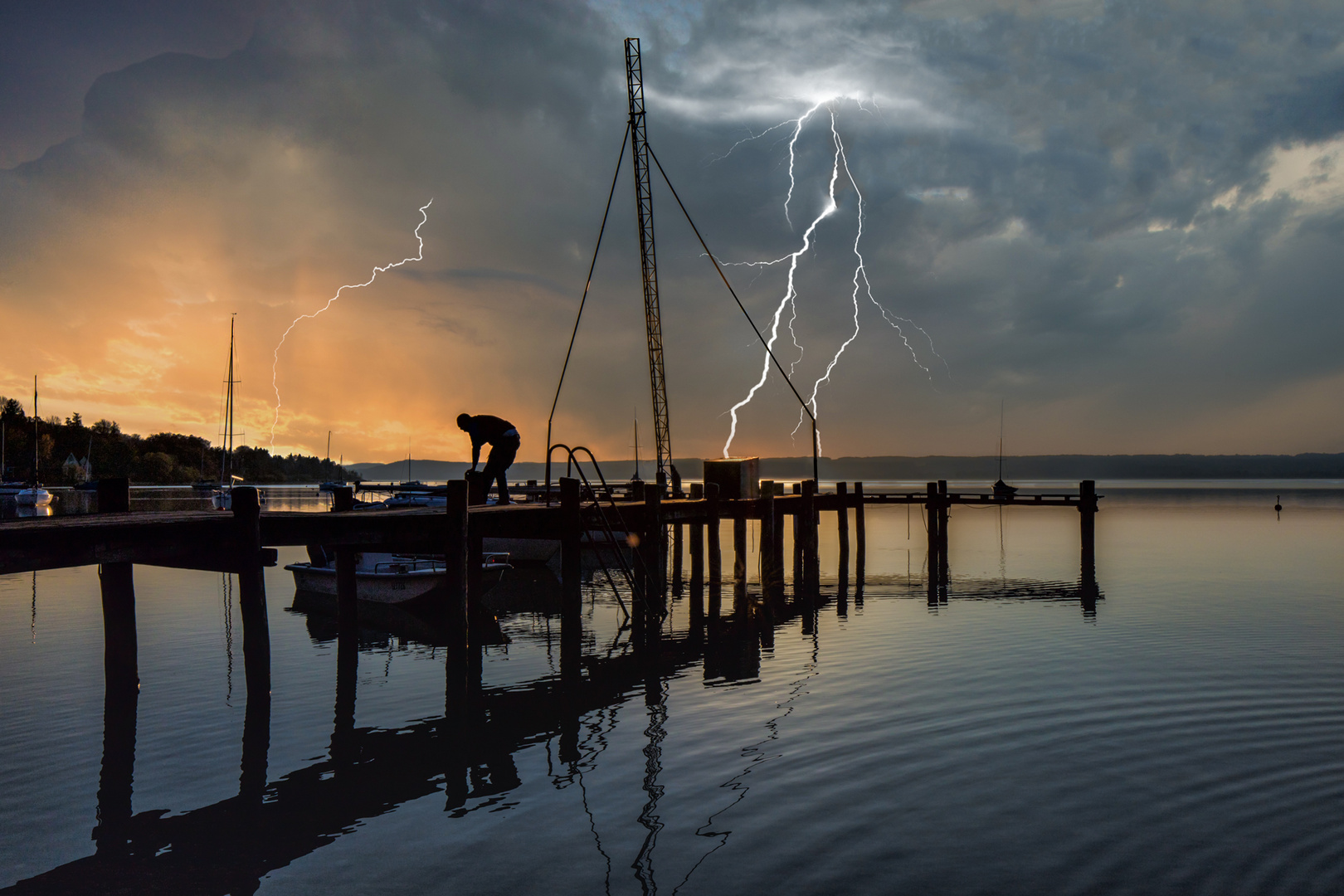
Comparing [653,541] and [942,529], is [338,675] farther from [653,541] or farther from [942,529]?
[942,529]

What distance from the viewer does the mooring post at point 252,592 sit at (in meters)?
13.1

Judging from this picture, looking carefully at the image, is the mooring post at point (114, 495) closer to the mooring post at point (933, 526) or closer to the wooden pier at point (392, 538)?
the wooden pier at point (392, 538)

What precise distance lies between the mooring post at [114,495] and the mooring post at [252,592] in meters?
2.79

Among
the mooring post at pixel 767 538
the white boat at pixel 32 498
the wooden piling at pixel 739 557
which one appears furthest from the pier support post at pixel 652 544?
the white boat at pixel 32 498

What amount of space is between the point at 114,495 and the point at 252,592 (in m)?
3.68

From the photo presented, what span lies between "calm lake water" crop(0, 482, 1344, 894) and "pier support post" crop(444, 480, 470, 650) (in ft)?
4.11

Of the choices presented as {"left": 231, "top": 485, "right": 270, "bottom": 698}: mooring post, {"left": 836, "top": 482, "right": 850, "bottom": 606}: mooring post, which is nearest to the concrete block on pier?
{"left": 836, "top": 482, "right": 850, "bottom": 606}: mooring post

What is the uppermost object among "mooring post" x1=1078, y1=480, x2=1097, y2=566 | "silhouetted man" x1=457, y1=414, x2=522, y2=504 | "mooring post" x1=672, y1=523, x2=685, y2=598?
"silhouetted man" x1=457, y1=414, x2=522, y2=504

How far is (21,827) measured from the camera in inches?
366

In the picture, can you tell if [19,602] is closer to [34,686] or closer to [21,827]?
[34,686]

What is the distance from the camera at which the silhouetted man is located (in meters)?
19.9

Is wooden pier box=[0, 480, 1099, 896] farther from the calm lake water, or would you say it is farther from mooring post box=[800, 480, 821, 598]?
mooring post box=[800, 480, 821, 598]

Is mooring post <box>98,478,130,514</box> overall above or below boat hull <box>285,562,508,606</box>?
above

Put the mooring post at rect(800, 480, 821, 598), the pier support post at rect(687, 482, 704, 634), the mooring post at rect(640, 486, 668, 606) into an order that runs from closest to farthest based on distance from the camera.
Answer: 1. the mooring post at rect(640, 486, 668, 606)
2. the pier support post at rect(687, 482, 704, 634)
3. the mooring post at rect(800, 480, 821, 598)
